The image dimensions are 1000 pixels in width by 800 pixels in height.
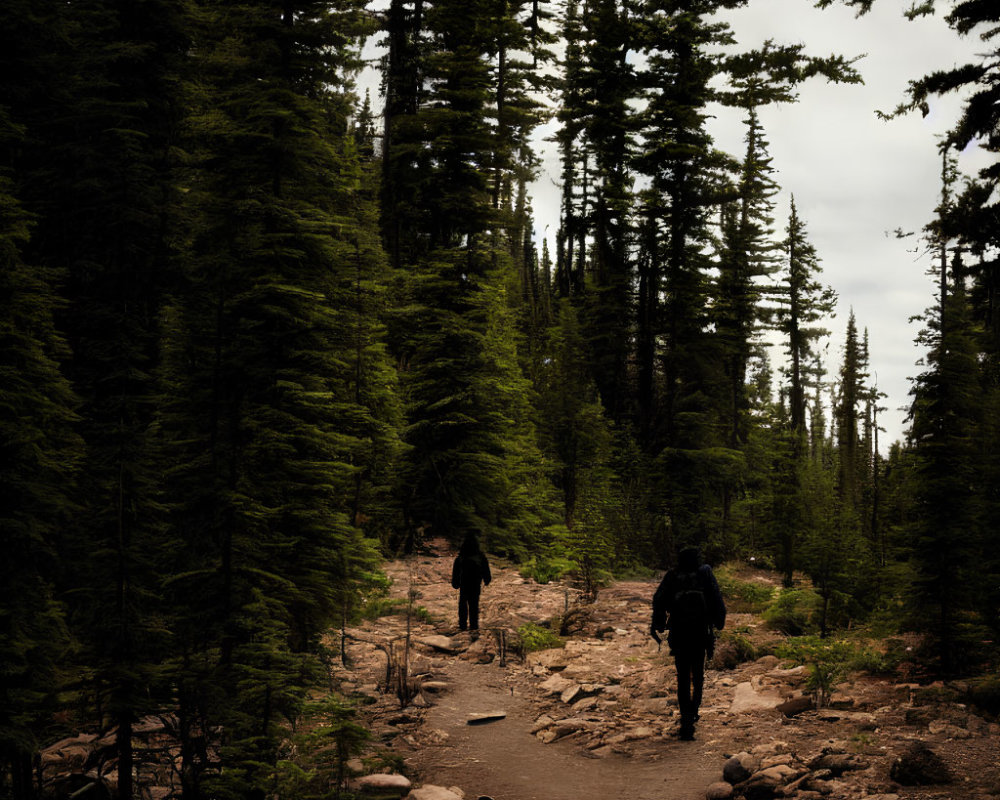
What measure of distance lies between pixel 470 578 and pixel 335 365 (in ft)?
19.4

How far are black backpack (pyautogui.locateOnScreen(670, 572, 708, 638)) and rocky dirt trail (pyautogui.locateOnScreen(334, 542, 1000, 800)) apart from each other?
1256 mm

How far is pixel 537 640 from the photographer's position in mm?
11898

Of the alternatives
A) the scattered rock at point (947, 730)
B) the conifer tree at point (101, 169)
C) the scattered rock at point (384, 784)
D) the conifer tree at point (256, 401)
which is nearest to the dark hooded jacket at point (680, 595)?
the scattered rock at point (947, 730)

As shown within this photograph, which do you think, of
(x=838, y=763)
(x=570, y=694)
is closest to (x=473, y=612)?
(x=570, y=694)

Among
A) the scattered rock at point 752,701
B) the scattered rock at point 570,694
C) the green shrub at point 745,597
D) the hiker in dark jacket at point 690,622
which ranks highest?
the hiker in dark jacket at point 690,622

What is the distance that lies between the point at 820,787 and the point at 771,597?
34.3 feet

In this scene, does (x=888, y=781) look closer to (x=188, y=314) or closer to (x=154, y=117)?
(x=188, y=314)

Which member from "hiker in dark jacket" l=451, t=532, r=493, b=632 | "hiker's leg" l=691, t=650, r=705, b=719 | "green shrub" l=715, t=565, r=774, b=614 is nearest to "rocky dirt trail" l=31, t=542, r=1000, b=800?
"hiker's leg" l=691, t=650, r=705, b=719

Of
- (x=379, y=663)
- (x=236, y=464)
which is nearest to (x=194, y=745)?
(x=236, y=464)

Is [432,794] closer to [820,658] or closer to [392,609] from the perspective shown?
[820,658]

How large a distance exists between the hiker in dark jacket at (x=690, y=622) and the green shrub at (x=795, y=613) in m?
5.17

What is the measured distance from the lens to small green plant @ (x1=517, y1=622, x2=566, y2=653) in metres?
A: 11.8

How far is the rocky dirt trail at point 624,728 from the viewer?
231 inches

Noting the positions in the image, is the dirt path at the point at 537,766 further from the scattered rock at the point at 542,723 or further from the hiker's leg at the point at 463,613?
the hiker's leg at the point at 463,613
